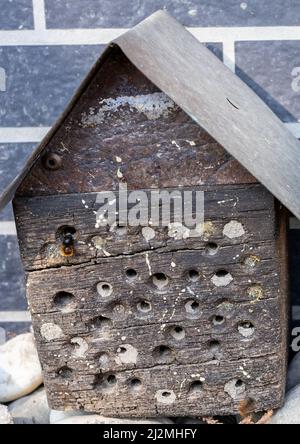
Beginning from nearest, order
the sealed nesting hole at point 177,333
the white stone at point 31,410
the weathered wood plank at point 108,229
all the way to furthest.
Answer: the weathered wood plank at point 108,229 < the sealed nesting hole at point 177,333 < the white stone at point 31,410

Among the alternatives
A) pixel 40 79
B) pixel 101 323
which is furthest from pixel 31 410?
pixel 40 79

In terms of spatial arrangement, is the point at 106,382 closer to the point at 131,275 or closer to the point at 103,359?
the point at 103,359

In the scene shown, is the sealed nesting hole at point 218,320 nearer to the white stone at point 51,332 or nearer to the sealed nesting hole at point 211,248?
the sealed nesting hole at point 211,248

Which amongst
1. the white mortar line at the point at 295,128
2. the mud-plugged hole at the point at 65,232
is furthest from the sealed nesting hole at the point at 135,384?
the white mortar line at the point at 295,128

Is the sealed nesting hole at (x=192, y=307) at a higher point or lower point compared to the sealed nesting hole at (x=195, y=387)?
higher

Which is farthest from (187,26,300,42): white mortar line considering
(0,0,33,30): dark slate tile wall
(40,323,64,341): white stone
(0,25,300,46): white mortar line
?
(40,323,64,341): white stone

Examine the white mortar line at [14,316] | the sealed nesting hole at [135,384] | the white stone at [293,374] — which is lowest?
the white stone at [293,374]

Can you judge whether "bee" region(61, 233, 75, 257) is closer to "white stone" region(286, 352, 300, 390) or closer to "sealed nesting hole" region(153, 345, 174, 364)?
"sealed nesting hole" region(153, 345, 174, 364)
